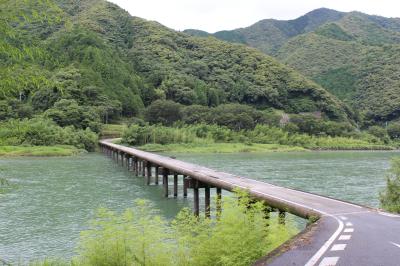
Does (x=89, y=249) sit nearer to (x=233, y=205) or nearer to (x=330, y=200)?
(x=233, y=205)

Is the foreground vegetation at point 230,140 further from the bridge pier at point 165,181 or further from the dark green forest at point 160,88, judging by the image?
the bridge pier at point 165,181

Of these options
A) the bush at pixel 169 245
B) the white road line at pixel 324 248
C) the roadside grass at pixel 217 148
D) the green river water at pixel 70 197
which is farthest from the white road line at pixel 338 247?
the roadside grass at pixel 217 148

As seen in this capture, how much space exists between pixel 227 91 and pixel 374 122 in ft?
180

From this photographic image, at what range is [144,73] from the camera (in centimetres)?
14975

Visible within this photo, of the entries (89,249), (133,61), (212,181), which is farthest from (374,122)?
(89,249)

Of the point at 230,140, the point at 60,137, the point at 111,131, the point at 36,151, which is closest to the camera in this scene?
the point at 36,151

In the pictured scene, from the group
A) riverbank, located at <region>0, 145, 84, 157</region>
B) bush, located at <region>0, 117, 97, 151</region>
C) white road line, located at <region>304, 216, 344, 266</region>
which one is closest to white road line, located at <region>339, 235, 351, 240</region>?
white road line, located at <region>304, 216, 344, 266</region>

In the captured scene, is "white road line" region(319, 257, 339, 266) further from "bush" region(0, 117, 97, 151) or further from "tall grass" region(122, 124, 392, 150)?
"tall grass" region(122, 124, 392, 150)

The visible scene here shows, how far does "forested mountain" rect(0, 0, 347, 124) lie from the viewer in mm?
103750

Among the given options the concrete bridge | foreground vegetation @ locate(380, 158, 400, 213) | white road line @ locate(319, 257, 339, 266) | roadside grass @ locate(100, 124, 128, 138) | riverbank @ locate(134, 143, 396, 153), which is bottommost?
riverbank @ locate(134, 143, 396, 153)

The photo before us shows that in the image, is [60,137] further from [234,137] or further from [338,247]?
[338,247]

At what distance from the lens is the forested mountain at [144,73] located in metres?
104

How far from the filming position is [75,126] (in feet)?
291

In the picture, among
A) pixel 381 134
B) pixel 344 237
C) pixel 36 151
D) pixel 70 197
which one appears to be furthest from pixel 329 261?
pixel 381 134
